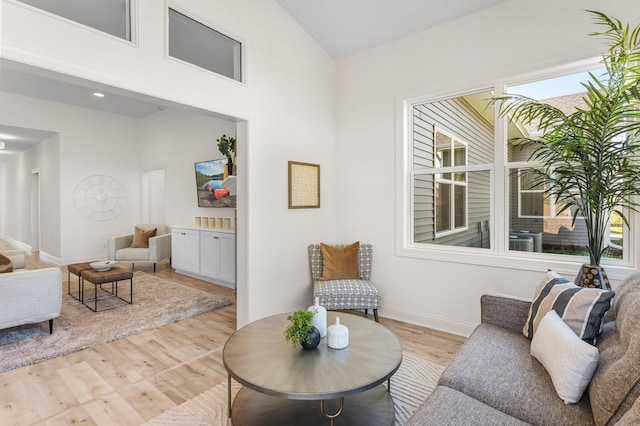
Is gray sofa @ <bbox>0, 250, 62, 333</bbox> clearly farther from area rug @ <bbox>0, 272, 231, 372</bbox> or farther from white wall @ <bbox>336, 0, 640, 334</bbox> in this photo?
white wall @ <bbox>336, 0, 640, 334</bbox>

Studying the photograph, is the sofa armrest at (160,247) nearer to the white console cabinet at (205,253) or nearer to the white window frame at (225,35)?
the white console cabinet at (205,253)

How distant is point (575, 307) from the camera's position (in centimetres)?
174

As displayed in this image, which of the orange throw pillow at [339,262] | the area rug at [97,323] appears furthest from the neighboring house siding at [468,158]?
the area rug at [97,323]

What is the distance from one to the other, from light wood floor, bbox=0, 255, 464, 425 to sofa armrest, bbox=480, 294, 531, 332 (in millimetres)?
694

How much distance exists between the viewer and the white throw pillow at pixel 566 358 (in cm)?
141

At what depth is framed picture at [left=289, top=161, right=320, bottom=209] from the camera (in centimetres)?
363

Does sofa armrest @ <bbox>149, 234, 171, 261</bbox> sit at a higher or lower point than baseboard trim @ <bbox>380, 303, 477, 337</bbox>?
higher

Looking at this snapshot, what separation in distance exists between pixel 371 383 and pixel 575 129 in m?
2.16

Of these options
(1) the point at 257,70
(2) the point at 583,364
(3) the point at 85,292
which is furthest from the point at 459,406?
(3) the point at 85,292

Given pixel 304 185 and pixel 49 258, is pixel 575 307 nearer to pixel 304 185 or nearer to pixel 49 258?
pixel 304 185

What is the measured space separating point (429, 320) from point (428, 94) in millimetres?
2361

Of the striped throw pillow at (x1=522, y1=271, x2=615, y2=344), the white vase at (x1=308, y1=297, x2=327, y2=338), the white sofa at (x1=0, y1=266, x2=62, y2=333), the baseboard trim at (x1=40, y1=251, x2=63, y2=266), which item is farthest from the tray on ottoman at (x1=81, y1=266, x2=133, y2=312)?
the striped throw pillow at (x1=522, y1=271, x2=615, y2=344)

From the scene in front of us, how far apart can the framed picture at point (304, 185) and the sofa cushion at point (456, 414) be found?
2.52 metres

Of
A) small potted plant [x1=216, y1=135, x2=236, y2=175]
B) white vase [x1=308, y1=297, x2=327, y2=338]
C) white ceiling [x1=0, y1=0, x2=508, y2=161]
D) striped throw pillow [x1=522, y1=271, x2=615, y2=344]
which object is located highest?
white ceiling [x1=0, y1=0, x2=508, y2=161]
